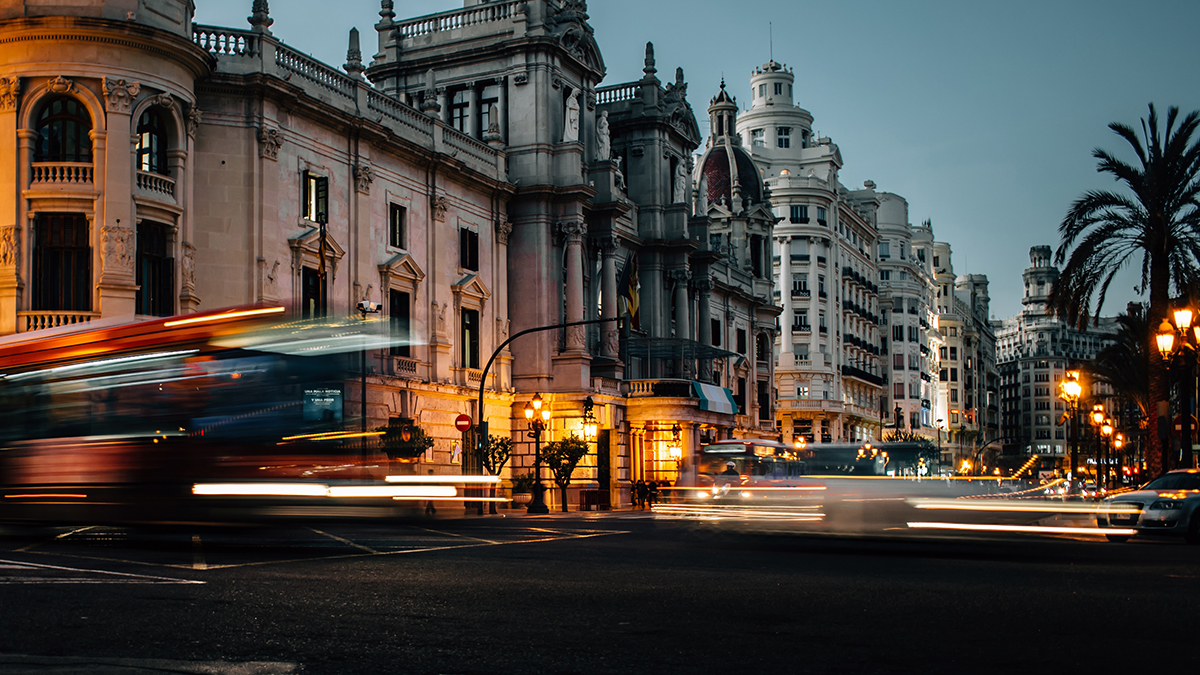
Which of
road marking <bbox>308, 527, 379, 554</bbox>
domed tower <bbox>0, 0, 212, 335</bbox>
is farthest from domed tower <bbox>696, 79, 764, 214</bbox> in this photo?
road marking <bbox>308, 527, 379, 554</bbox>

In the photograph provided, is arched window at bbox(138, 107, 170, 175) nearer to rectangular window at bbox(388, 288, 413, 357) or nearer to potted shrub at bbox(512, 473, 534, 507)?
rectangular window at bbox(388, 288, 413, 357)

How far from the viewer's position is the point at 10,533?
64.5ft

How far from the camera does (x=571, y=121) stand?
5059 centimetres

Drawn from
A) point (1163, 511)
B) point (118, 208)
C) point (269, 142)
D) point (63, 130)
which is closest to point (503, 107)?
point (269, 142)

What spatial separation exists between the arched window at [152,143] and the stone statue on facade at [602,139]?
79.8 ft

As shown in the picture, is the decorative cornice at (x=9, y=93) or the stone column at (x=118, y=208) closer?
the stone column at (x=118, y=208)

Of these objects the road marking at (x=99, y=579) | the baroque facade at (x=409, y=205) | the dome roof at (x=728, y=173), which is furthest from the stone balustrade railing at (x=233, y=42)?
the dome roof at (x=728, y=173)

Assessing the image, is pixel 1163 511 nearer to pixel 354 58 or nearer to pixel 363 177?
pixel 363 177

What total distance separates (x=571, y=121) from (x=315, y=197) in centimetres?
1465

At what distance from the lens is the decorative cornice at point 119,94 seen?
102ft

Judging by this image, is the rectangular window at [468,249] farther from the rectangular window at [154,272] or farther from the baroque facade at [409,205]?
the rectangular window at [154,272]

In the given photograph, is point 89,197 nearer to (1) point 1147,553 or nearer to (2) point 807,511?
(2) point 807,511

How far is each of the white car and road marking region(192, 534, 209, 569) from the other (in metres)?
15.8

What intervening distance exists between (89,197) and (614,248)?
88.9 ft
